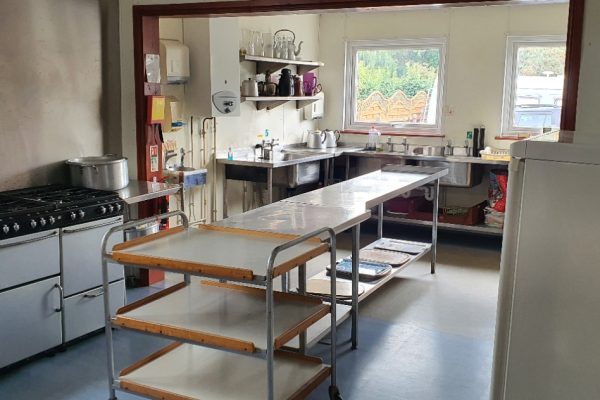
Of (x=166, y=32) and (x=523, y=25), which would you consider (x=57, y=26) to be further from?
(x=523, y=25)

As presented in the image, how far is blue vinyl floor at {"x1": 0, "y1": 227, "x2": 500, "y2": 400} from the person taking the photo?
313 centimetres

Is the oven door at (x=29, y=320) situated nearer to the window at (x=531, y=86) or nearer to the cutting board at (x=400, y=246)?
the cutting board at (x=400, y=246)

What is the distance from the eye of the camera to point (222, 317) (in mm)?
2646

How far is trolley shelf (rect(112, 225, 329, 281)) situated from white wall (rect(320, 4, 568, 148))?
4.05 meters

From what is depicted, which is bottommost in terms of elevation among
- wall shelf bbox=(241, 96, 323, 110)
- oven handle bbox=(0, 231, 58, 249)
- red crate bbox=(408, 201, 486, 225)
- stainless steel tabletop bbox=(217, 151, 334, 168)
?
red crate bbox=(408, 201, 486, 225)

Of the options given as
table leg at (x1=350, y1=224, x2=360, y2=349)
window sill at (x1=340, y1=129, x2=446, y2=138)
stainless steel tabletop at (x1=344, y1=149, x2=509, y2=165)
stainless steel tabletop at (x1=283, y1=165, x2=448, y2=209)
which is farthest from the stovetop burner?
window sill at (x1=340, y1=129, x2=446, y2=138)

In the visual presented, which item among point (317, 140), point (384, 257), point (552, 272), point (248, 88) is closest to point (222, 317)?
point (552, 272)

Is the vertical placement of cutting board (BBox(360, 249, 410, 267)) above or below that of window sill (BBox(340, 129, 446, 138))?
below

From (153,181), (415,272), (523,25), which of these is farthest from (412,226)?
(153,181)

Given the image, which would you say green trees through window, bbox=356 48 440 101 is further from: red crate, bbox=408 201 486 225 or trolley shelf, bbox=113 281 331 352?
trolley shelf, bbox=113 281 331 352

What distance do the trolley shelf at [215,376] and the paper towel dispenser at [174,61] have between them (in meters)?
2.50

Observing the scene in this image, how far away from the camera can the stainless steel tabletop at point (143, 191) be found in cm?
385

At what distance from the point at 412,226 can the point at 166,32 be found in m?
3.33

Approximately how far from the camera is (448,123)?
256 inches
